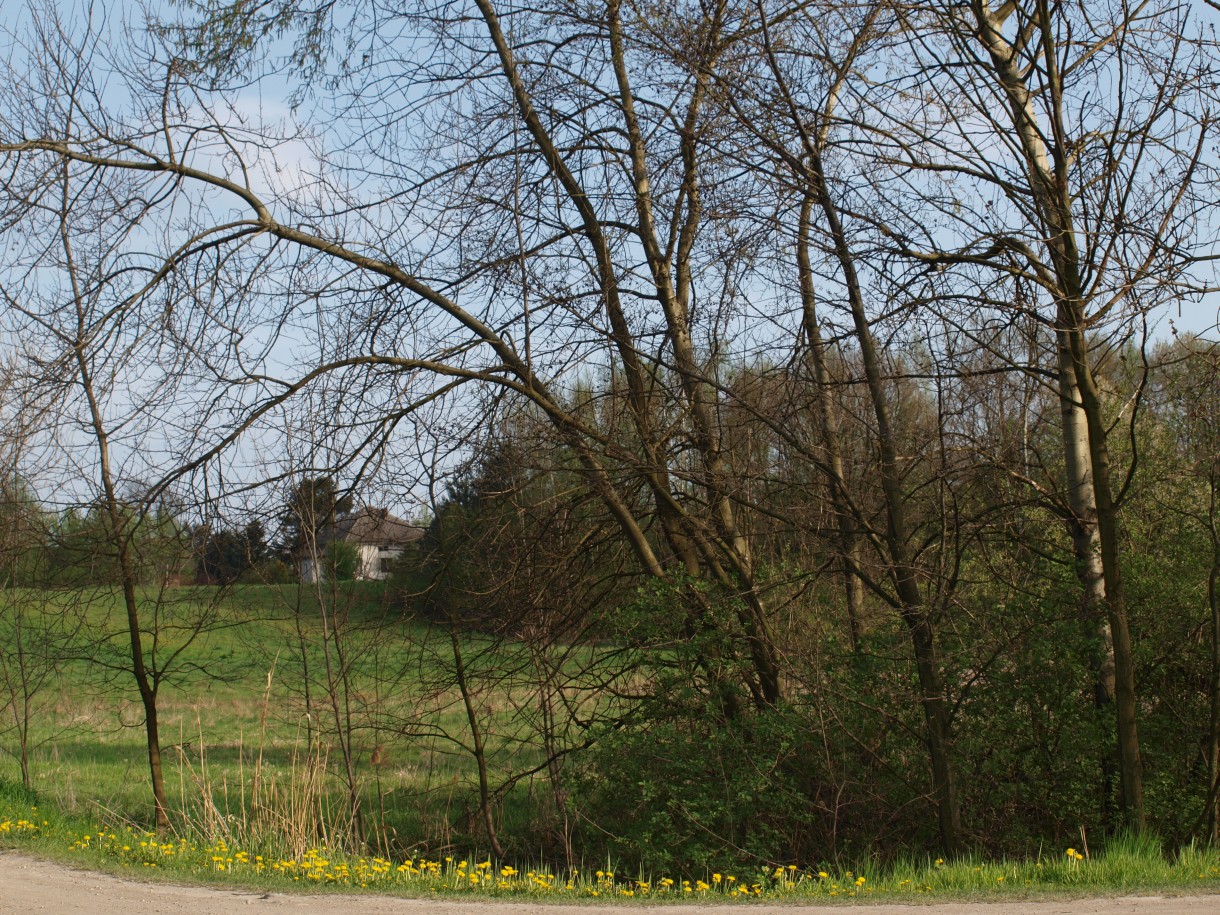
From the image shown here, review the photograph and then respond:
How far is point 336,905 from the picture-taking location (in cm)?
556

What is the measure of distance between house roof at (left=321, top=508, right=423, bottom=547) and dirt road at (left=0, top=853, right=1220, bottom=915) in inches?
135

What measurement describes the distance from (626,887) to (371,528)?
3.82 meters

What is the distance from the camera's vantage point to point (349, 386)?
8.89m

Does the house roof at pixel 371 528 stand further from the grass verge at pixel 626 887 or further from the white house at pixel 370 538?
the grass verge at pixel 626 887

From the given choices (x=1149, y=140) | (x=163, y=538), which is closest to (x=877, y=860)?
(x=1149, y=140)

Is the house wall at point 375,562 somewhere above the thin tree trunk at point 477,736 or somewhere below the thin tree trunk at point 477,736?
above

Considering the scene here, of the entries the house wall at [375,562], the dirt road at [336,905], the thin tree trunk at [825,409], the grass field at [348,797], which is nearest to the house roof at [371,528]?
the house wall at [375,562]

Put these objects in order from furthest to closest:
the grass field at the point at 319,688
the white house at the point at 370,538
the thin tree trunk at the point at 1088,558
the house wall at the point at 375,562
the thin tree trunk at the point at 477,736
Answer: the house wall at the point at 375,562 → the thin tree trunk at the point at 477,736 → the white house at the point at 370,538 → the grass field at the point at 319,688 → the thin tree trunk at the point at 1088,558

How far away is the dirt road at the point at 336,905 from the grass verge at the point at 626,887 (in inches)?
7.9

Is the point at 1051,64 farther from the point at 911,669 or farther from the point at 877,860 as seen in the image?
the point at 877,860

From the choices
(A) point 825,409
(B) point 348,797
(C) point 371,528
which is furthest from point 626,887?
(A) point 825,409

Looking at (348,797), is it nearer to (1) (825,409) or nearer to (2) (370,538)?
(2) (370,538)

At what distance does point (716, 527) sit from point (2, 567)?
20.8 ft

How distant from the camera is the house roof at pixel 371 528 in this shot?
891cm
